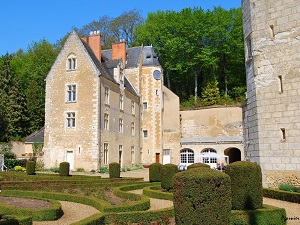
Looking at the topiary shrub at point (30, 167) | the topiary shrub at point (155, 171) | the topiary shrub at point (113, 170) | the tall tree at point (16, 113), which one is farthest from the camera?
the tall tree at point (16, 113)

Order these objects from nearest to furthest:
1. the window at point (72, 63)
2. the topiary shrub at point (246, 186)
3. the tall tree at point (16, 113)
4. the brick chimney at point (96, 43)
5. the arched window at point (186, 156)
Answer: the topiary shrub at point (246, 186), the window at point (72, 63), the brick chimney at point (96, 43), the arched window at point (186, 156), the tall tree at point (16, 113)

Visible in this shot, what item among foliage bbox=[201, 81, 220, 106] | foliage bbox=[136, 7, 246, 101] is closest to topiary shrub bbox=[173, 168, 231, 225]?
foliage bbox=[201, 81, 220, 106]

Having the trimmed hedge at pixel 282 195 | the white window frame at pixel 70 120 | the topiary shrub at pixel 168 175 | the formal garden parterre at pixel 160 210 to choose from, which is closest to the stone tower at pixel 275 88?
the trimmed hedge at pixel 282 195

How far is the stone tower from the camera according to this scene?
37.7 ft

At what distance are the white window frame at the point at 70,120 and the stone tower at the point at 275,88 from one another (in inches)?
607

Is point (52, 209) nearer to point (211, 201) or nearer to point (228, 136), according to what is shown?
point (211, 201)

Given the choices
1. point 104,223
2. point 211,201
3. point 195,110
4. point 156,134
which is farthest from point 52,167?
point 211,201

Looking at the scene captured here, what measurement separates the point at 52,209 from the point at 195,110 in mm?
27906

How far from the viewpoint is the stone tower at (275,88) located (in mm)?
11492

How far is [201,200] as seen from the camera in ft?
16.0

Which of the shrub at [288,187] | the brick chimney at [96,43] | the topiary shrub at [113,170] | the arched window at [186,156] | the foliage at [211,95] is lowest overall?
the shrub at [288,187]

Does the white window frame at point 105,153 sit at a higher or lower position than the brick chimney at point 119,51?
lower

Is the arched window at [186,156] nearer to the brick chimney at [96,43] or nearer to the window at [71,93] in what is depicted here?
the brick chimney at [96,43]

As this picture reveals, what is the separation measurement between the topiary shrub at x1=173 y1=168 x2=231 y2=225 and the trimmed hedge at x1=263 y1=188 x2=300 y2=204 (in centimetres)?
604
